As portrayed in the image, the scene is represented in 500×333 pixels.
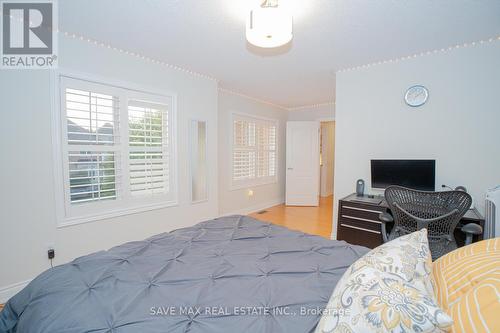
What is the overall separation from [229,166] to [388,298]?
4.03 m

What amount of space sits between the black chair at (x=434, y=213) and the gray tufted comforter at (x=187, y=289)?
855 millimetres

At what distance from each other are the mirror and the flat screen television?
2388mm

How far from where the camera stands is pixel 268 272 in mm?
1177

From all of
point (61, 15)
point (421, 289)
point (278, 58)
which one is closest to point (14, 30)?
point (61, 15)

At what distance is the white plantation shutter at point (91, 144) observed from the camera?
7.64 feet

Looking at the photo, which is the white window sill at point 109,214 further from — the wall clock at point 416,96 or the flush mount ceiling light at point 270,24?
the wall clock at point 416,96

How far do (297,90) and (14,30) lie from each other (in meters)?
3.72

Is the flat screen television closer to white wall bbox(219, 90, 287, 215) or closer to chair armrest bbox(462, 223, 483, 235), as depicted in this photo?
chair armrest bbox(462, 223, 483, 235)

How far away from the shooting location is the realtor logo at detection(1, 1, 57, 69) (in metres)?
1.92

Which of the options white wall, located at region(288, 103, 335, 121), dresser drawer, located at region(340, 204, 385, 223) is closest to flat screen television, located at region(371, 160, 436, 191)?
dresser drawer, located at region(340, 204, 385, 223)

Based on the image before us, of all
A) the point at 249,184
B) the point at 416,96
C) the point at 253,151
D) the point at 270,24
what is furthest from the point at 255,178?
the point at 270,24

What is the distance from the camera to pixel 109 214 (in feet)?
8.54

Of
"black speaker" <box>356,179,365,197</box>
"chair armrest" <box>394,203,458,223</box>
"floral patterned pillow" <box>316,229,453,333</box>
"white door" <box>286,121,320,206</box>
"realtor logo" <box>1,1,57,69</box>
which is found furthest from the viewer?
"white door" <box>286,121,320,206</box>

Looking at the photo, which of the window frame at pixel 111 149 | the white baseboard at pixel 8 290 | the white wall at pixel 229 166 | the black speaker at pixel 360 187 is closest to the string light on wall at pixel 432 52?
the black speaker at pixel 360 187
